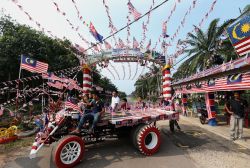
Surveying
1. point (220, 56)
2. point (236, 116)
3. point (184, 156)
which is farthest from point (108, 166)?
point (220, 56)

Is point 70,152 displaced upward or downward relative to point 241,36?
downward

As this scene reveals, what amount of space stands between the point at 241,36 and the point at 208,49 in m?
15.7

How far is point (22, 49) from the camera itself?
2298cm

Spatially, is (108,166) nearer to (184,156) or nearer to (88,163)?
(88,163)

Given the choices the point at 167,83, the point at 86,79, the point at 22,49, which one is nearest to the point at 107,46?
the point at 86,79

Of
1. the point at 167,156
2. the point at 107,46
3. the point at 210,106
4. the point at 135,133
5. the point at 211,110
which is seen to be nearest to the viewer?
the point at 167,156

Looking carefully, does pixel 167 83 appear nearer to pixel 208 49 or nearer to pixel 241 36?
pixel 241 36

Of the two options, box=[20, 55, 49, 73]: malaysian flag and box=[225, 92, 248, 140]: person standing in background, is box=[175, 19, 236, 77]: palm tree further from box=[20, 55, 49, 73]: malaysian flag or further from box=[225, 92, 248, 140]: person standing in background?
box=[20, 55, 49, 73]: malaysian flag

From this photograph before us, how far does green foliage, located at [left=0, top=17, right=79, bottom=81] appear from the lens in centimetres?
2214

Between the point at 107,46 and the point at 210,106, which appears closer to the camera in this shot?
the point at 107,46

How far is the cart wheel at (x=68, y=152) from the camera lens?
5871mm

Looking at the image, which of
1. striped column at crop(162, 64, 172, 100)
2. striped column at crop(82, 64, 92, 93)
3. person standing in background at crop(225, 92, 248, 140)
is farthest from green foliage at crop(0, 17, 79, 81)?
person standing in background at crop(225, 92, 248, 140)

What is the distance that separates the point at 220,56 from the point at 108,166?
70.0 feet

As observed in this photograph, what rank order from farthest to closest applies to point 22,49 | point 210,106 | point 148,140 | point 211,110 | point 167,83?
point 22,49, point 210,106, point 211,110, point 167,83, point 148,140
